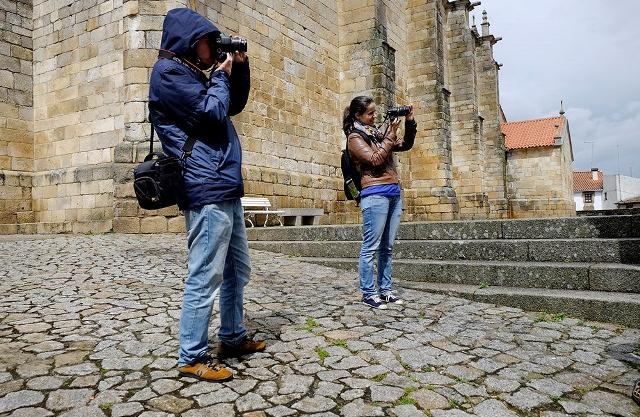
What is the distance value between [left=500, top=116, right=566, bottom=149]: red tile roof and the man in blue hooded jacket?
1101 inches

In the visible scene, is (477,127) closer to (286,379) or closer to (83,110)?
(83,110)

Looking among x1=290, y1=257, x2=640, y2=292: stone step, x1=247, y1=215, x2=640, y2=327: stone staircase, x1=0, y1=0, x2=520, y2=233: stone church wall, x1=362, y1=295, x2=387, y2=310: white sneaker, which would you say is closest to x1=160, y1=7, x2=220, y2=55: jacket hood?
x1=362, y1=295, x2=387, y2=310: white sneaker

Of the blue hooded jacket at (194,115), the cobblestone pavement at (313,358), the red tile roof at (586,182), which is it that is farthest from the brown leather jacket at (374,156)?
the red tile roof at (586,182)

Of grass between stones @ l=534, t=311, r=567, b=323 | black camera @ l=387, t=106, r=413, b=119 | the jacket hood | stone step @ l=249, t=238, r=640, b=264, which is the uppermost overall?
the jacket hood

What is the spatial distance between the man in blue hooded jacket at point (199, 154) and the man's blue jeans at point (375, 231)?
6.20 feet

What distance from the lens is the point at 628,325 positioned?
372cm

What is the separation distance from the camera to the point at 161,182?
2465mm

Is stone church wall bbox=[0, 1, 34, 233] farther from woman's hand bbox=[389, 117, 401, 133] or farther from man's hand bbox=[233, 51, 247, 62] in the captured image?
man's hand bbox=[233, 51, 247, 62]

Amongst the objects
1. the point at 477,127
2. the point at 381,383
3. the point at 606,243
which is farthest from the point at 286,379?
the point at 477,127

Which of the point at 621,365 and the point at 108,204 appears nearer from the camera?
the point at 621,365

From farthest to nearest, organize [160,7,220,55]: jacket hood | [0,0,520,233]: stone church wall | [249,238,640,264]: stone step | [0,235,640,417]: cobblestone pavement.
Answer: [0,0,520,233]: stone church wall → [249,238,640,264]: stone step → [160,7,220,55]: jacket hood → [0,235,640,417]: cobblestone pavement

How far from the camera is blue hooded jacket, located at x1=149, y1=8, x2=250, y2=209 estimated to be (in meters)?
2.47

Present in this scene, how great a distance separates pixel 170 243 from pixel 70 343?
456 centimetres

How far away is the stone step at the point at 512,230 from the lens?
16.7 ft
